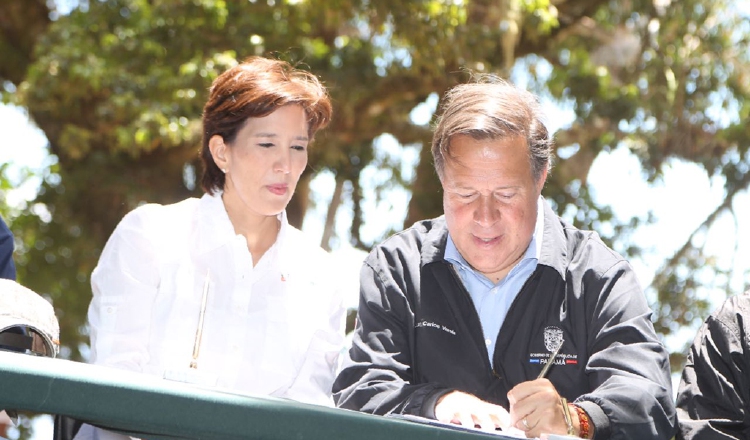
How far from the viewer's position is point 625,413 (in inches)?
78.0

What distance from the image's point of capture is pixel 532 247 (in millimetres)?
2459

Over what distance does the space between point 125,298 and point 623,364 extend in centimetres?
133

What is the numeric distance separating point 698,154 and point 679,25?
1193 mm

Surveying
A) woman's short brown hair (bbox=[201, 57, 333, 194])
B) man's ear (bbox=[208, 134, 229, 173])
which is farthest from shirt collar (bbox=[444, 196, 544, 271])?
man's ear (bbox=[208, 134, 229, 173])

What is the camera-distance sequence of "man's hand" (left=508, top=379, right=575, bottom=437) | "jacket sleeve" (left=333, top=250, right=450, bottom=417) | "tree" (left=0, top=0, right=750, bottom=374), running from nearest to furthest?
"man's hand" (left=508, top=379, right=575, bottom=437)
"jacket sleeve" (left=333, top=250, right=450, bottom=417)
"tree" (left=0, top=0, right=750, bottom=374)

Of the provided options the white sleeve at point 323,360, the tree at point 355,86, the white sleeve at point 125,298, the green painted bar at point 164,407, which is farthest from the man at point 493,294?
the tree at point 355,86

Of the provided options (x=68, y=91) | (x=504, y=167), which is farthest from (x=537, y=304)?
(x=68, y=91)

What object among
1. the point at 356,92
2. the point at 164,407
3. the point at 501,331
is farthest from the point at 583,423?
the point at 356,92

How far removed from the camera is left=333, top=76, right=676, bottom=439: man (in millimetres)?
2234

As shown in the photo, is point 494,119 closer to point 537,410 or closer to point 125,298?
point 537,410

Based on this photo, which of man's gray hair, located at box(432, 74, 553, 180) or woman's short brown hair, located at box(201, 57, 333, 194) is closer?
man's gray hair, located at box(432, 74, 553, 180)

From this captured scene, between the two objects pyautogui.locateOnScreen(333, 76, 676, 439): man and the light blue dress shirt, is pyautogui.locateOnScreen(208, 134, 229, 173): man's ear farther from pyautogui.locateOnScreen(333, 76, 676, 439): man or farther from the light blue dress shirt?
the light blue dress shirt

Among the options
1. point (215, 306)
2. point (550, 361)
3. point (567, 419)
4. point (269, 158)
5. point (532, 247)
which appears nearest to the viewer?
point (567, 419)

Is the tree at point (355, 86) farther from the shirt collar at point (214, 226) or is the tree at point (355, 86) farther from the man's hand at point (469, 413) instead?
the man's hand at point (469, 413)
